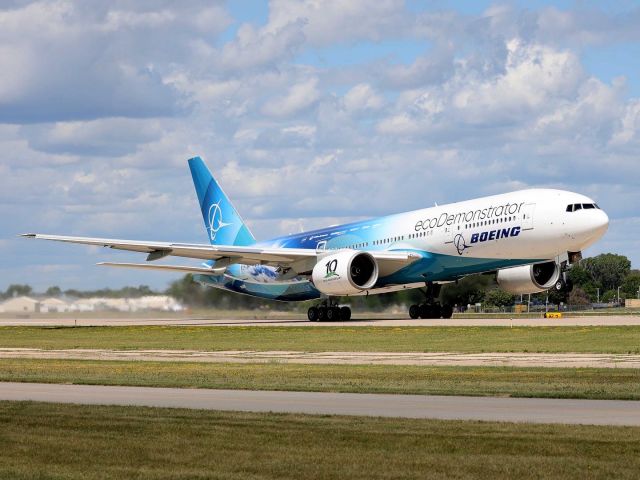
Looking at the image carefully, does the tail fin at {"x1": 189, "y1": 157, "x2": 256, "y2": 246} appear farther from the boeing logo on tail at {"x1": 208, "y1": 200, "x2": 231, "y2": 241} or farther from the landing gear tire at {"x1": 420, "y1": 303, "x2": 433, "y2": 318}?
the landing gear tire at {"x1": 420, "y1": 303, "x2": 433, "y2": 318}

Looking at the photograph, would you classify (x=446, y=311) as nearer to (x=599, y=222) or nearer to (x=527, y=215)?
(x=527, y=215)

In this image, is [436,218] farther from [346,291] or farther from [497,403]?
[497,403]

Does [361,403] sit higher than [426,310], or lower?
lower

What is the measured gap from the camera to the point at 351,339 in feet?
149

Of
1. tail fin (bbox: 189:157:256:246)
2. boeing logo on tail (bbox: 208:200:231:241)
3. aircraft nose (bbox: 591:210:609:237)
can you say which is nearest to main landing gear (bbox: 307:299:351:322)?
tail fin (bbox: 189:157:256:246)

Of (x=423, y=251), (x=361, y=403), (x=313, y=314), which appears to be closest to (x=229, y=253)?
(x=313, y=314)

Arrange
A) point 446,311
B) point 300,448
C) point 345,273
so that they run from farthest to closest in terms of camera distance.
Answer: point 446,311 → point 345,273 → point 300,448

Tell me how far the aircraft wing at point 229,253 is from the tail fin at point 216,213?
33.1 feet

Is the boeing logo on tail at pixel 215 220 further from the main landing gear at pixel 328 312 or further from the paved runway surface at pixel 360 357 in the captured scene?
the paved runway surface at pixel 360 357

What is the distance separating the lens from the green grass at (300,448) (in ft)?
41.8

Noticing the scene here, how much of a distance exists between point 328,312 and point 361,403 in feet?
143

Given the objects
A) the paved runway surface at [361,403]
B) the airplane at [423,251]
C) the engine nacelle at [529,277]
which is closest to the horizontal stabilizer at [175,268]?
the airplane at [423,251]

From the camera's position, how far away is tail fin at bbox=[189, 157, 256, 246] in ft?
244

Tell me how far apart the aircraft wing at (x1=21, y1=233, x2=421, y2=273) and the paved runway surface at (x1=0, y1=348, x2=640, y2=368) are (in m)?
18.0
